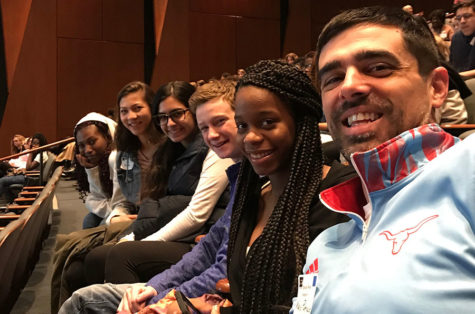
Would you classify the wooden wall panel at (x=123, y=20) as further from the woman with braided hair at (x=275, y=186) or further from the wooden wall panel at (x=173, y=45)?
the woman with braided hair at (x=275, y=186)

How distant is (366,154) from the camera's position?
2.57 feet

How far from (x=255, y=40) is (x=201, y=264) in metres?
7.75

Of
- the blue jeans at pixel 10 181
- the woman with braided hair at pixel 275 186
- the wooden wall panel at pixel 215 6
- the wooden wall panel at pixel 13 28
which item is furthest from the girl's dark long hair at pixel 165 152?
the wooden wall panel at pixel 215 6

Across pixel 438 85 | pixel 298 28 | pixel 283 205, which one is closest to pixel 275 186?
pixel 283 205

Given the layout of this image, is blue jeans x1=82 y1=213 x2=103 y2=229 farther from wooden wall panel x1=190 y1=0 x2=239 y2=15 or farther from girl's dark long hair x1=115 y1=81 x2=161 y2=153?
wooden wall panel x1=190 y1=0 x2=239 y2=15

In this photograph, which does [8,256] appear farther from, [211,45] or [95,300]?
[211,45]

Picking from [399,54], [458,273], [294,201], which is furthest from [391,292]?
[294,201]

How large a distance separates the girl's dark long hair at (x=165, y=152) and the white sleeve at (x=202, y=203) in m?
0.36

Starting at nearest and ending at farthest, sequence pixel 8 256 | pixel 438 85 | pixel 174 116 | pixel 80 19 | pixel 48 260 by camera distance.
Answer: pixel 438 85, pixel 8 256, pixel 174 116, pixel 48 260, pixel 80 19

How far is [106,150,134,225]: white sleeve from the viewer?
2.76 metres

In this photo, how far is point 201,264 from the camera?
1.75 m

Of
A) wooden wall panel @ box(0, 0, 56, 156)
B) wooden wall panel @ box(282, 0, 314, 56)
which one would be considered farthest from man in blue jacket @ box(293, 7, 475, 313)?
wooden wall panel @ box(282, 0, 314, 56)

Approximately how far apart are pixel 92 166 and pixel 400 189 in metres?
2.59

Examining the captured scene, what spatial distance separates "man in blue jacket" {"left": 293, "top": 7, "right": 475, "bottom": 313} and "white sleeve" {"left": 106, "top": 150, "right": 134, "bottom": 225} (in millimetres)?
1961
